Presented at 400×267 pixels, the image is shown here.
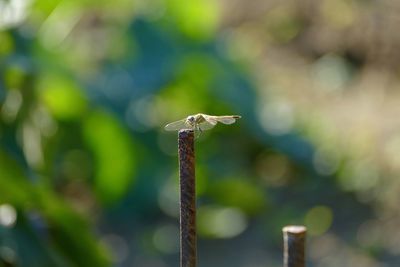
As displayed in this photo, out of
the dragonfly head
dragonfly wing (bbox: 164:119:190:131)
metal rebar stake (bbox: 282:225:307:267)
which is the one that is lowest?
metal rebar stake (bbox: 282:225:307:267)

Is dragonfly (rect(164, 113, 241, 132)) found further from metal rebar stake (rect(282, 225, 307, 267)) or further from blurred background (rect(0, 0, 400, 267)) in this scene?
blurred background (rect(0, 0, 400, 267))

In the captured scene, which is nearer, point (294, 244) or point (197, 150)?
point (294, 244)

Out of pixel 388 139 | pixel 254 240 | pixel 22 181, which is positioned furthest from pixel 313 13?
pixel 22 181

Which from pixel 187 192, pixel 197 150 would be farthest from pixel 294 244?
pixel 197 150

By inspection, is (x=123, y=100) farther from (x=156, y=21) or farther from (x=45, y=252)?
(x=45, y=252)

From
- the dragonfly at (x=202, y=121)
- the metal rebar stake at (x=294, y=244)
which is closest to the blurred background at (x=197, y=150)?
the dragonfly at (x=202, y=121)

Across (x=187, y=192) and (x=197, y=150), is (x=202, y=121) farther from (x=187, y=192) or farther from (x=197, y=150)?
(x=197, y=150)

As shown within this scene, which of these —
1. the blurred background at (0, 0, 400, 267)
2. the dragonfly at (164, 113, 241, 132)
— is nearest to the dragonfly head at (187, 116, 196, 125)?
the dragonfly at (164, 113, 241, 132)

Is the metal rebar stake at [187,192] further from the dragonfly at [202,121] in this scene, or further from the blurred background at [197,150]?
the blurred background at [197,150]
